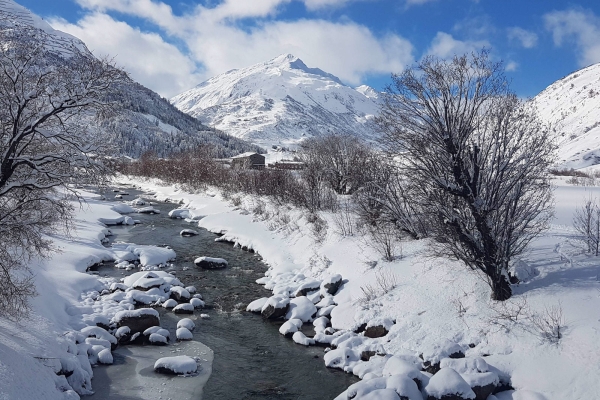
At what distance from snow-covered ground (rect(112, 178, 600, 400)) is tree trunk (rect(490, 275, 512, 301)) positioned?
0.24 metres

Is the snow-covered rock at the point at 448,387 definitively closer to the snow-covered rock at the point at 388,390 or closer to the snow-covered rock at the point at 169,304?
the snow-covered rock at the point at 388,390

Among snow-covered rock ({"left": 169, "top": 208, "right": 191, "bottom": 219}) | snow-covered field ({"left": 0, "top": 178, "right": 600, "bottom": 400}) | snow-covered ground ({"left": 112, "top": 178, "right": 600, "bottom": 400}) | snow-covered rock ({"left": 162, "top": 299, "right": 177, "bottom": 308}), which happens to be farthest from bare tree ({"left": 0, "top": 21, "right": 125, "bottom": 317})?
snow-covered rock ({"left": 169, "top": 208, "right": 191, "bottom": 219})

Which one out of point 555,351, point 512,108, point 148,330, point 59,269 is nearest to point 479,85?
point 512,108

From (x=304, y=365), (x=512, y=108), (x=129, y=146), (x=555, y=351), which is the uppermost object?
(x=129, y=146)

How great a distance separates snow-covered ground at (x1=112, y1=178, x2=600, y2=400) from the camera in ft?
32.3

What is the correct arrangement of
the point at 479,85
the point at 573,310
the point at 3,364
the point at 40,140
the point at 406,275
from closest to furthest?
the point at 3,364 → the point at 40,140 → the point at 573,310 → the point at 479,85 → the point at 406,275

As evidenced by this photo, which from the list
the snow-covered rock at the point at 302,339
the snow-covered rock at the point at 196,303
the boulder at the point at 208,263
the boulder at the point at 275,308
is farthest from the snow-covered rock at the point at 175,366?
the boulder at the point at 208,263

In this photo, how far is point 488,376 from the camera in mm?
9984

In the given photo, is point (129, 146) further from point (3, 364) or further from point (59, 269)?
point (3, 364)

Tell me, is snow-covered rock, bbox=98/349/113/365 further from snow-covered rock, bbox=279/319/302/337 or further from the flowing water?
snow-covered rock, bbox=279/319/302/337

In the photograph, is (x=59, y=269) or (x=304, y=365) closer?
(x=304, y=365)

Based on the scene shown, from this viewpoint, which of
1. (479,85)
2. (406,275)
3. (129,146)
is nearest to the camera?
(479,85)

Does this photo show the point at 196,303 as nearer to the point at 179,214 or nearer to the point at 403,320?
the point at 403,320

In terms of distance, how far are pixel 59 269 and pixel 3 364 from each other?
34.8 ft
